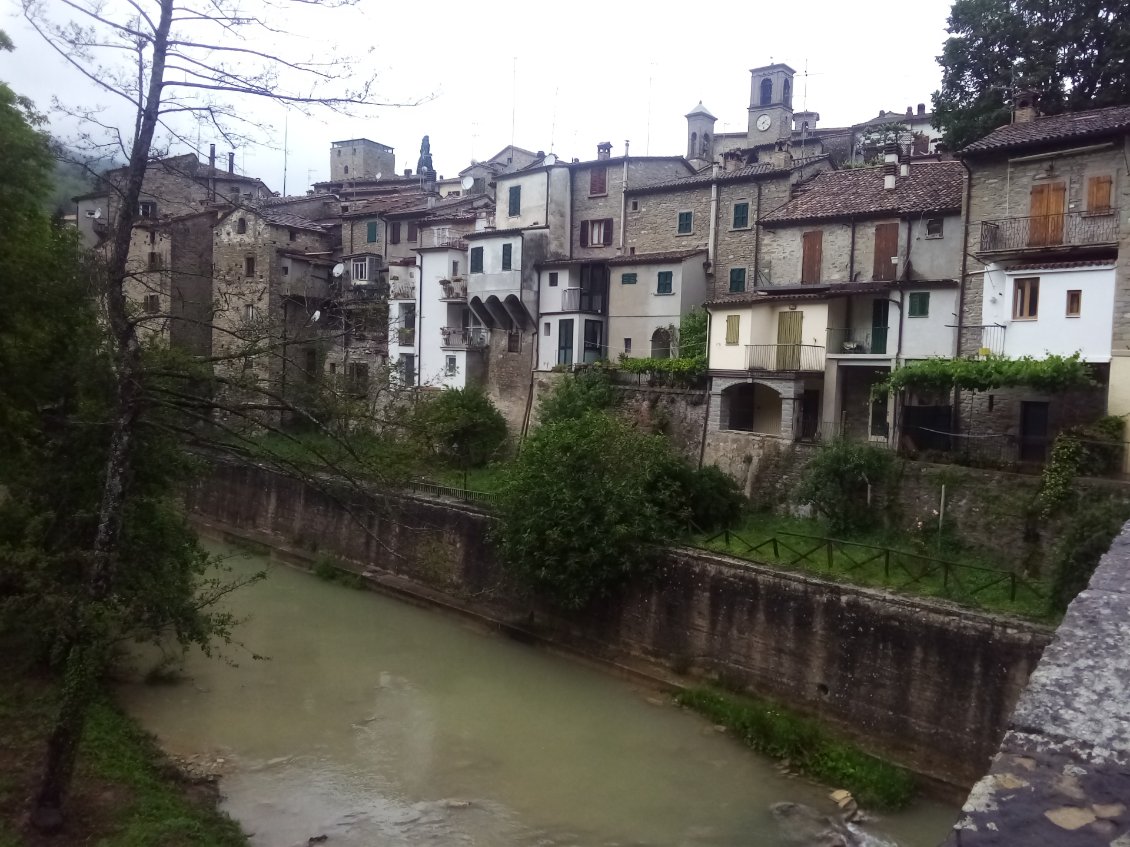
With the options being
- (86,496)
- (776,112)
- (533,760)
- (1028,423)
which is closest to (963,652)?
(533,760)

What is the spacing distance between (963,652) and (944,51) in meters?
24.3

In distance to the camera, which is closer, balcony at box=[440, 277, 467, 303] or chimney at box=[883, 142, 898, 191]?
chimney at box=[883, 142, 898, 191]

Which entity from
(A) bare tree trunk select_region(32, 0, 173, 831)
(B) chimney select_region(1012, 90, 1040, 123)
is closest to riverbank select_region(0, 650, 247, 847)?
(A) bare tree trunk select_region(32, 0, 173, 831)

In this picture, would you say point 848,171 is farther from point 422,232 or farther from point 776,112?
point 776,112

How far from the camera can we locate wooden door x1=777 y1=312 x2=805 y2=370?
25.1 metres

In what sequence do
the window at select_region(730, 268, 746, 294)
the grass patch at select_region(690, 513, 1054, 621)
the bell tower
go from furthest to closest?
the bell tower → the window at select_region(730, 268, 746, 294) → the grass patch at select_region(690, 513, 1054, 621)

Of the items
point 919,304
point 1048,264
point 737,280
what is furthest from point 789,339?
point 1048,264

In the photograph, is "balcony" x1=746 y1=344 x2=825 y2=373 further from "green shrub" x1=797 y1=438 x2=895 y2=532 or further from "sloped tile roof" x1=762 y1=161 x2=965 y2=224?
"sloped tile roof" x1=762 y1=161 x2=965 y2=224

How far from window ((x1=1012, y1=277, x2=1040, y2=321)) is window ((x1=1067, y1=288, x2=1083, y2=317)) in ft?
2.26

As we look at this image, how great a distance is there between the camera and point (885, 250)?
86.3ft

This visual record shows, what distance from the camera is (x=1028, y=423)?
2177 cm

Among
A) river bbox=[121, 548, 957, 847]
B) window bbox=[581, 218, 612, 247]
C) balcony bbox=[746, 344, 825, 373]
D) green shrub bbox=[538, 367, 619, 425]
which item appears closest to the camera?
river bbox=[121, 548, 957, 847]

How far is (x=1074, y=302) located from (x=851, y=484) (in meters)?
6.43

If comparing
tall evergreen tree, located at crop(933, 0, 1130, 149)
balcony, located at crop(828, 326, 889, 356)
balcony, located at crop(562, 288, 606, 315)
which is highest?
tall evergreen tree, located at crop(933, 0, 1130, 149)
